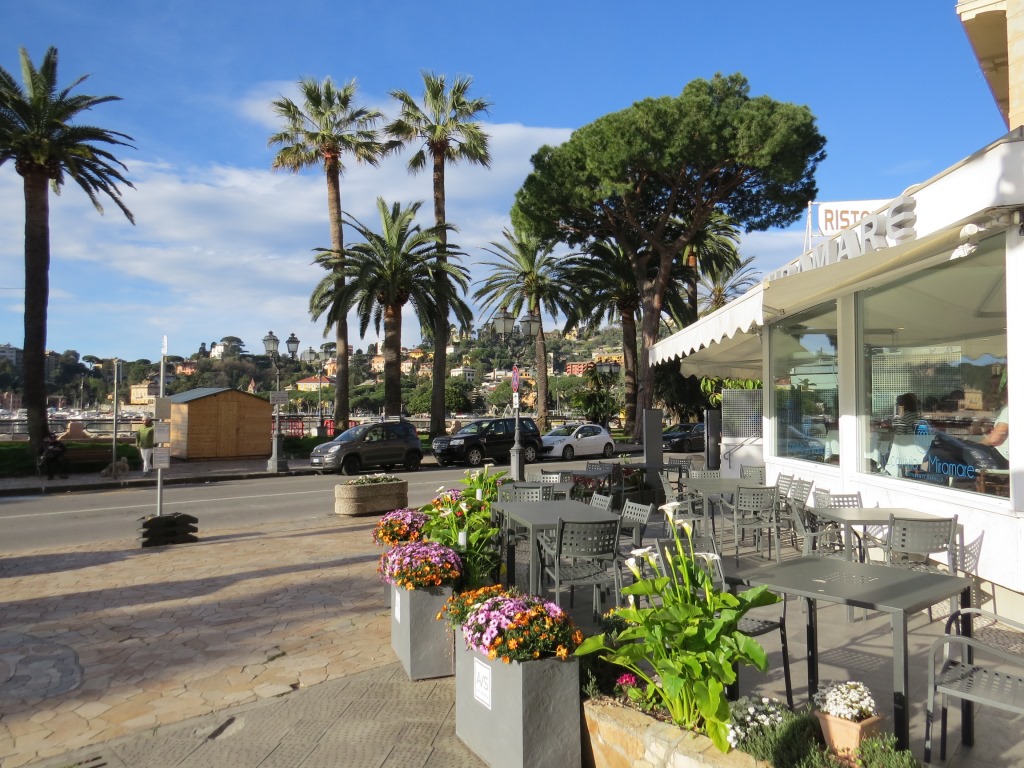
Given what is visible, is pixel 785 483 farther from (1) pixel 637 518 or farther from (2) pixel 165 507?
(2) pixel 165 507

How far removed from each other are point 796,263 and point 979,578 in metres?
3.65

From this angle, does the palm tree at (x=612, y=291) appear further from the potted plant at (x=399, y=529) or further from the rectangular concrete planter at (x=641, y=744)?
the rectangular concrete planter at (x=641, y=744)

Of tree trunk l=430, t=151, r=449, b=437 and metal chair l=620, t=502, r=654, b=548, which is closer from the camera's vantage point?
metal chair l=620, t=502, r=654, b=548

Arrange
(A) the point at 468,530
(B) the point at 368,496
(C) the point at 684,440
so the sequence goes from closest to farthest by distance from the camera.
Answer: (A) the point at 468,530, (B) the point at 368,496, (C) the point at 684,440

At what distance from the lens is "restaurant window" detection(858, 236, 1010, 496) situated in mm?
5883

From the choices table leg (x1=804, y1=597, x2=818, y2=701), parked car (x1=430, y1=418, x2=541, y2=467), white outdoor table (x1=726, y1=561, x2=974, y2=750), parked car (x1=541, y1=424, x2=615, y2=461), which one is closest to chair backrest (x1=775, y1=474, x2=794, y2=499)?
white outdoor table (x1=726, y1=561, x2=974, y2=750)

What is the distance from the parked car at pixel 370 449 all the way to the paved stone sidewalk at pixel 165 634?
11.7 m

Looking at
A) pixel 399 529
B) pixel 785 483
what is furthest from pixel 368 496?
pixel 399 529

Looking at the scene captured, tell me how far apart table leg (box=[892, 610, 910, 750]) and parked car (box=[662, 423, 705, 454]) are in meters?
29.0

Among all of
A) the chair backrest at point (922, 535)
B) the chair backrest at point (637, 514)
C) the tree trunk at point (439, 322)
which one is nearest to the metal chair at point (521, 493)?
the chair backrest at point (637, 514)

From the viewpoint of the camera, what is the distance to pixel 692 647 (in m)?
3.02

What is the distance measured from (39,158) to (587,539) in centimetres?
2114

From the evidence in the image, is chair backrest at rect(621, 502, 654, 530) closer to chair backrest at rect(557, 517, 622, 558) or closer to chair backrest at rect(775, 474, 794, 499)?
chair backrest at rect(557, 517, 622, 558)

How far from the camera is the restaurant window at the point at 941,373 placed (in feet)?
19.3
